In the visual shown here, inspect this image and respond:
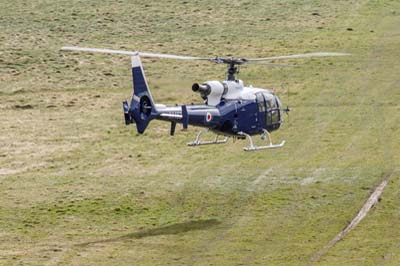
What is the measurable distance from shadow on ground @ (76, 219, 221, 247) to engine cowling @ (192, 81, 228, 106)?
487 cm

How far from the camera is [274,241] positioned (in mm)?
50531

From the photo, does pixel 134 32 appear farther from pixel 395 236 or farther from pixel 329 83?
pixel 395 236

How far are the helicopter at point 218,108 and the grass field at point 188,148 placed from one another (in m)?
3.60

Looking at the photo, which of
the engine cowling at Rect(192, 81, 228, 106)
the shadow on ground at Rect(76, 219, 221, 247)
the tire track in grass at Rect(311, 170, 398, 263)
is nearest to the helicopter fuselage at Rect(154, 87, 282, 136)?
the engine cowling at Rect(192, 81, 228, 106)

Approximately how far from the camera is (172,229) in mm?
52250

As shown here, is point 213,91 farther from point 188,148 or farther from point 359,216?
point 188,148

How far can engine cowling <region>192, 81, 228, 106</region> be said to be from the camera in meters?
52.0

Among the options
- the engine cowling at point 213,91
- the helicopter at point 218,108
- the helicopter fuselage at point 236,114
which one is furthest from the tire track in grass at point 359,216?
the engine cowling at point 213,91

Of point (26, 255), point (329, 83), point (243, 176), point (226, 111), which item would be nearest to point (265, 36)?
point (329, 83)

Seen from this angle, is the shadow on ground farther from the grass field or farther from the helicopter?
the helicopter

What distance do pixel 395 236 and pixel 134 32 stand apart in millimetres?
44415

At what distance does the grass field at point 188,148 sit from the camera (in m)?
50.8

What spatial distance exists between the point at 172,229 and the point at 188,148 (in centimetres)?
1434

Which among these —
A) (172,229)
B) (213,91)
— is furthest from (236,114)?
(172,229)
